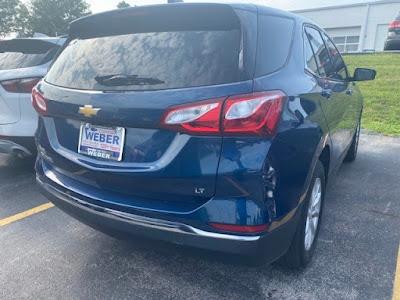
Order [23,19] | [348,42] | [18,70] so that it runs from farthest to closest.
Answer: [23,19] → [348,42] → [18,70]

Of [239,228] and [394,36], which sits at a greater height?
[239,228]

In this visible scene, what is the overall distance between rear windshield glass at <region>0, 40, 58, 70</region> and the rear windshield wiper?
2350 millimetres

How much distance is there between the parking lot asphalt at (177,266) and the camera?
229cm

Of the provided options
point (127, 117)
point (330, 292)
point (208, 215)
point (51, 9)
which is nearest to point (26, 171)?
point (127, 117)

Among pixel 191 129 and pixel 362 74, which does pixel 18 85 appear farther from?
pixel 362 74

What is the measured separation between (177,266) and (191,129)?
125 centimetres

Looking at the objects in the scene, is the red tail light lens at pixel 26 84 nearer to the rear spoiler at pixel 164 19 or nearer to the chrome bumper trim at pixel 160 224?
the rear spoiler at pixel 164 19

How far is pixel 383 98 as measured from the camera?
8.32 meters

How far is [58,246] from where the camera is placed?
112 inches

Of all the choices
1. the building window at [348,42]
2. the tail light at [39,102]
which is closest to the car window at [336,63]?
the tail light at [39,102]

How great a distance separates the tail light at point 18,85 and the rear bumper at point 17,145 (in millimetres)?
506

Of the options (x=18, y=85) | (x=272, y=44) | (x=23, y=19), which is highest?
(x=272, y=44)

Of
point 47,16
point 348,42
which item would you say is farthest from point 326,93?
point 47,16

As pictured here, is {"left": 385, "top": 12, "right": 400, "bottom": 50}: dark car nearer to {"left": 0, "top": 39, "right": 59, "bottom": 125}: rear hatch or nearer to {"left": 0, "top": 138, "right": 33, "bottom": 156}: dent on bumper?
{"left": 0, "top": 39, "right": 59, "bottom": 125}: rear hatch
